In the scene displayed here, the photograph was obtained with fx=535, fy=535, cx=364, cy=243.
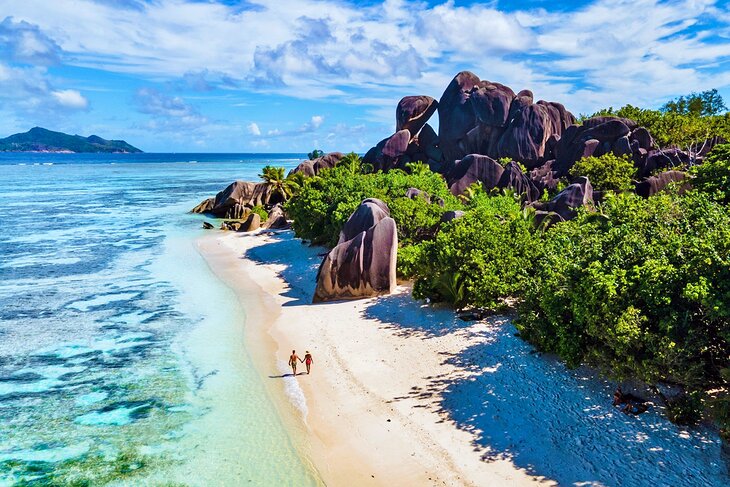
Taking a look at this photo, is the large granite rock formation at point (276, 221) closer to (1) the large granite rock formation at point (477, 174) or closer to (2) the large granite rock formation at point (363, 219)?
(1) the large granite rock formation at point (477, 174)

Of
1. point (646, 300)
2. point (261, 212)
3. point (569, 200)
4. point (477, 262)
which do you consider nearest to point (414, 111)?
point (261, 212)

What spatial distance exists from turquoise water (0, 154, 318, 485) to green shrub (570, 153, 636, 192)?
89.2 feet

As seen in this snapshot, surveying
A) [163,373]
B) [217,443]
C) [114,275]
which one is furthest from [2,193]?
[217,443]

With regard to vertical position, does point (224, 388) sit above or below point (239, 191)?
below

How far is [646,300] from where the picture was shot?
12852 millimetres

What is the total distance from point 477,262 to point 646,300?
25.1 feet

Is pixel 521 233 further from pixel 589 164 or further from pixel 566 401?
pixel 589 164

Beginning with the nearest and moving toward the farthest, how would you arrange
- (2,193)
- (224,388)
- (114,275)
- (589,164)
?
1. (224,388)
2. (114,275)
3. (589,164)
4. (2,193)

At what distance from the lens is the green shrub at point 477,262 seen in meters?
19.8

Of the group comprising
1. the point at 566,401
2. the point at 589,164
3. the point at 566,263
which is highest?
the point at 589,164

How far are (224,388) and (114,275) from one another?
18.6 m

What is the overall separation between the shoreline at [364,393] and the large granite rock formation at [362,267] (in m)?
0.62

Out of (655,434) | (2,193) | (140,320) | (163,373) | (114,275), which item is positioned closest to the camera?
(655,434)

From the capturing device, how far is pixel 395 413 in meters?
14.8
